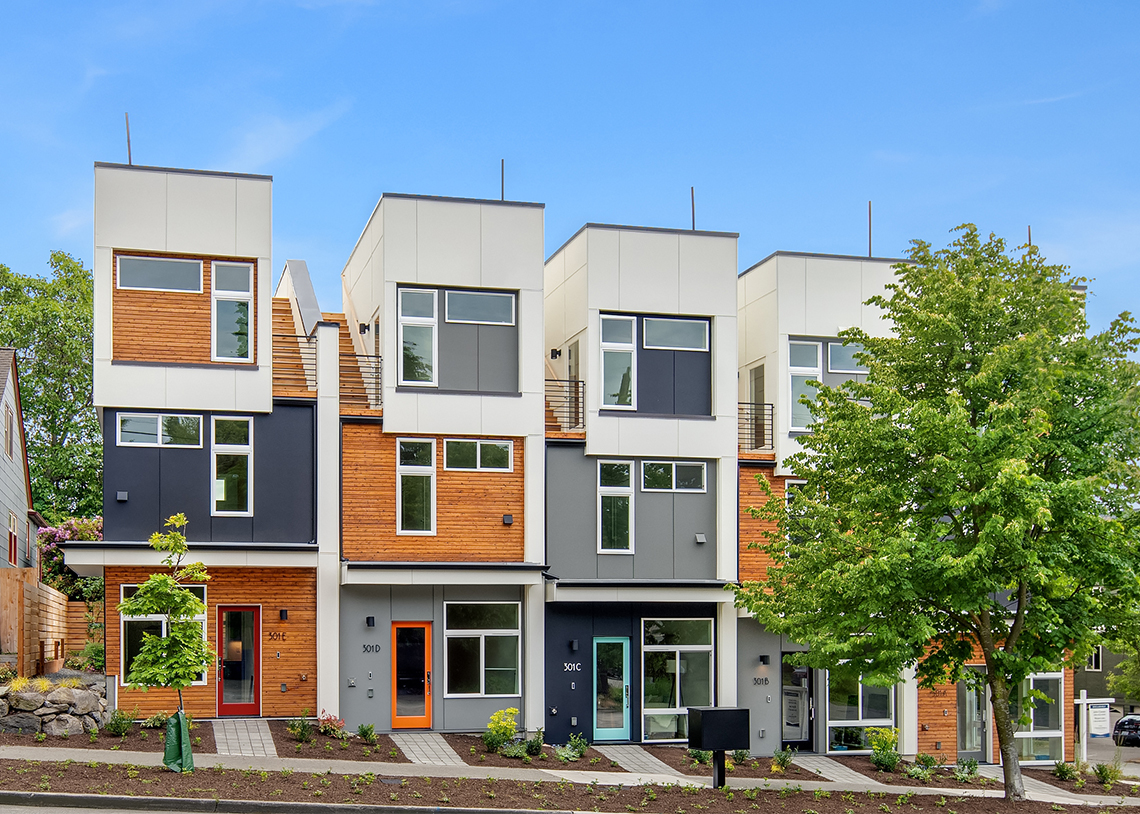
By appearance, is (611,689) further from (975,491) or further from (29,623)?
(29,623)

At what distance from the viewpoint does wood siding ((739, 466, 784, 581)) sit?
78.7 feet

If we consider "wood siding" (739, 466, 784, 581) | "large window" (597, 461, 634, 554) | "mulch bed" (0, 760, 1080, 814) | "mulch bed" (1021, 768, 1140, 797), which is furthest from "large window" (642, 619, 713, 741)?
"mulch bed" (1021, 768, 1140, 797)

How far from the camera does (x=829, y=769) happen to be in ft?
73.0

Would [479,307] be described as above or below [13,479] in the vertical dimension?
above

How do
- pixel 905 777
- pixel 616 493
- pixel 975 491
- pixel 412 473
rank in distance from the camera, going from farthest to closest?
pixel 616 493 < pixel 412 473 < pixel 905 777 < pixel 975 491

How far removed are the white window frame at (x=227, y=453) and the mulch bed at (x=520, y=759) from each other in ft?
19.0

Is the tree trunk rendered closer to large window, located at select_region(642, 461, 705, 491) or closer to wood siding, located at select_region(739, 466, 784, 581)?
wood siding, located at select_region(739, 466, 784, 581)

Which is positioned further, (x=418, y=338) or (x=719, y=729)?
(x=418, y=338)

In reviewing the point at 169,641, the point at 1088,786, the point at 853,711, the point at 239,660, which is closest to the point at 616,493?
the point at 853,711

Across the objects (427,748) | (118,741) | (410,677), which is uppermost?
(410,677)

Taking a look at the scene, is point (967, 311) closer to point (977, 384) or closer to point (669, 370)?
point (977, 384)

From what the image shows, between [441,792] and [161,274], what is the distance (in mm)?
11275

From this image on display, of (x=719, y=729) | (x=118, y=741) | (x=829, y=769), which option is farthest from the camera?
(x=829, y=769)

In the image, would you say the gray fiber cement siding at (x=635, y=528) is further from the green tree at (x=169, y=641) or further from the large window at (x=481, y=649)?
the green tree at (x=169, y=641)
